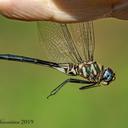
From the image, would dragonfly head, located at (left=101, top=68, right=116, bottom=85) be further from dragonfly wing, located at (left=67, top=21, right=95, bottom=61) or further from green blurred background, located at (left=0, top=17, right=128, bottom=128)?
green blurred background, located at (left=0, top=17, right=128, bottom=128)

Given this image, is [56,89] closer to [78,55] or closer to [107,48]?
[107,48]

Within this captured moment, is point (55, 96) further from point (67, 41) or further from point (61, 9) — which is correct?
point (61, 9)

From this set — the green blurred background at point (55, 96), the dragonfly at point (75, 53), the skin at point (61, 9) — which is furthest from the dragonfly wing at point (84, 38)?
the green blurred background at point (55, 96)

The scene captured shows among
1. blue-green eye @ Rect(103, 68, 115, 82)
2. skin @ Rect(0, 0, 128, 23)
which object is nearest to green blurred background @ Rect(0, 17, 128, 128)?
blue-green eye @ Rect(103, 68, 115, 82)

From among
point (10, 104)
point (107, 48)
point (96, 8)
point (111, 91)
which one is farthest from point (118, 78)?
point (96, 8)

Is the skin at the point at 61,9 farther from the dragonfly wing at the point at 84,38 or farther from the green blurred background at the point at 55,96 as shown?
the green blurred background at the point at 55,96

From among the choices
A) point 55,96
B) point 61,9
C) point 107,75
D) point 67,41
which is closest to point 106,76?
point 107,75
